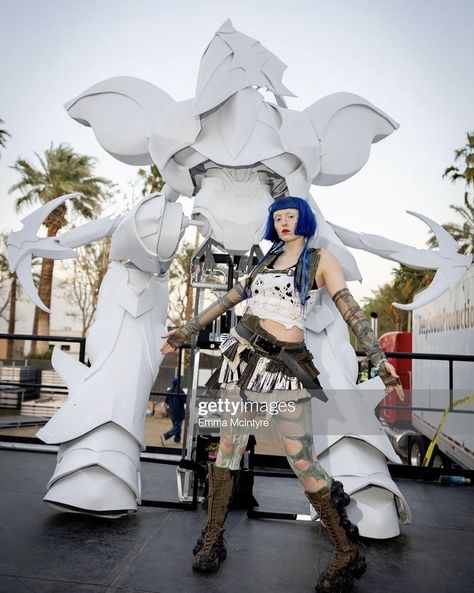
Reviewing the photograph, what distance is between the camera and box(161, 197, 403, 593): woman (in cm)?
184

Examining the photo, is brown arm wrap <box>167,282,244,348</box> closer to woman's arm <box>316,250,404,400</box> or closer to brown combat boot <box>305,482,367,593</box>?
woman's arm <box>316,250,404,400</box>

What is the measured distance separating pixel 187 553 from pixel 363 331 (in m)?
1.23

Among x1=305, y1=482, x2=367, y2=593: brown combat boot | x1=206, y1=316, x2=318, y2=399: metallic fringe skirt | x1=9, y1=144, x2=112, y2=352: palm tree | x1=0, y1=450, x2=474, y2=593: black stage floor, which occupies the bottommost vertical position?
x1=0, y1=450, x2=474, y2=593: black stage floor

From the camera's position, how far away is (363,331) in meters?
1.75

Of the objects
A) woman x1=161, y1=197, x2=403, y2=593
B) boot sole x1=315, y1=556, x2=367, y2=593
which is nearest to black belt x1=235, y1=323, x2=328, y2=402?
woman x1=161, y1=197, x2=403, y2=593

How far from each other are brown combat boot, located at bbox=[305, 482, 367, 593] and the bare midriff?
53 centimetres

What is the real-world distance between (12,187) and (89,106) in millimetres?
15450

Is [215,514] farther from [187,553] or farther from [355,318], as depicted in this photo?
[355,318]

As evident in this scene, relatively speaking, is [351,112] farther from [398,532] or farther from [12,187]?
[12,187]

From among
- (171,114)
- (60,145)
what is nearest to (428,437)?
(171,114)

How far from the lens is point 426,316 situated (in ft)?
26.0

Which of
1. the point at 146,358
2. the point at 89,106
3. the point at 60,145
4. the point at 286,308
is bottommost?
the point at 146,358

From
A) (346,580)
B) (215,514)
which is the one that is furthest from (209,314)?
(346,580)

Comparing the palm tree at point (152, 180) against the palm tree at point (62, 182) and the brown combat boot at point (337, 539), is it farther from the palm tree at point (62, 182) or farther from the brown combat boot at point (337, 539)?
the brown combat boot at point (337, 539)
